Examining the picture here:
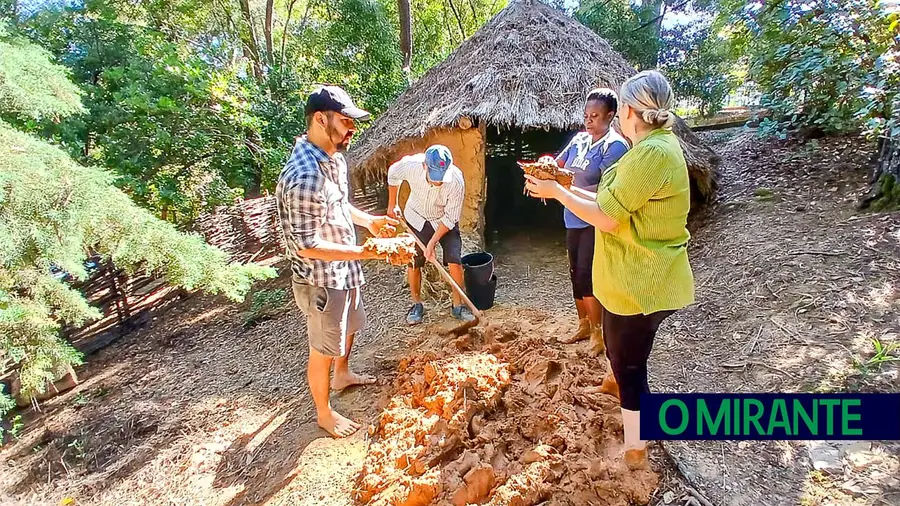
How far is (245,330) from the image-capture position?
4.68 metres

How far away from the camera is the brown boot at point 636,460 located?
6.29 ft

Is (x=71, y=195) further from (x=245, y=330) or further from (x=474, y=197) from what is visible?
(x=474, y=197)

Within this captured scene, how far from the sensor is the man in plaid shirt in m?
2.02

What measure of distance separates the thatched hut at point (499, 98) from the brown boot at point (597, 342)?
2009 millimetres

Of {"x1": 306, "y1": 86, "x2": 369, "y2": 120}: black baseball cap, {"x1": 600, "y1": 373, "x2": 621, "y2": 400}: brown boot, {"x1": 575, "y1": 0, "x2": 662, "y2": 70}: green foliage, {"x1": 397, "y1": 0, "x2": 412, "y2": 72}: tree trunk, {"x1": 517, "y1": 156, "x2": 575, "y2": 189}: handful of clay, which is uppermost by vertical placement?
{"x1": 397, "y1": 0, "x2": 412, "y2": 72}: tree trunk

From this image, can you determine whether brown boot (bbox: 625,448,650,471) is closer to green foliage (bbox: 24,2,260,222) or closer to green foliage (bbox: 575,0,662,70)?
green foliage (bbox: 24,2,260,222)

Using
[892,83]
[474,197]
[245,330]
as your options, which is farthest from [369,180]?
[892,83]

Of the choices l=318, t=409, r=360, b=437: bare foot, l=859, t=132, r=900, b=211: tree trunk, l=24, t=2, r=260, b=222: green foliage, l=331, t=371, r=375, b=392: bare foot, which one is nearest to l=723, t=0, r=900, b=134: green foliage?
l=859, t=132, r=900, b=211: tree trunk

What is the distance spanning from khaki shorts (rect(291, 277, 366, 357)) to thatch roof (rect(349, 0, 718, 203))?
2.66 metres

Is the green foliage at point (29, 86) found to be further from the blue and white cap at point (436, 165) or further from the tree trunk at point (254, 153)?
the tree trunk at point (254, 153)

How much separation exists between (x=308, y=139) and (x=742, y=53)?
5696 mm

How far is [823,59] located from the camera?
3.89 metres

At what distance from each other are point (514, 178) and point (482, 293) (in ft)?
11.7

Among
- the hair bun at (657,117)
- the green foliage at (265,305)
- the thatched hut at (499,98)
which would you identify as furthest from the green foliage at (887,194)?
the green foliage at (265,305)
